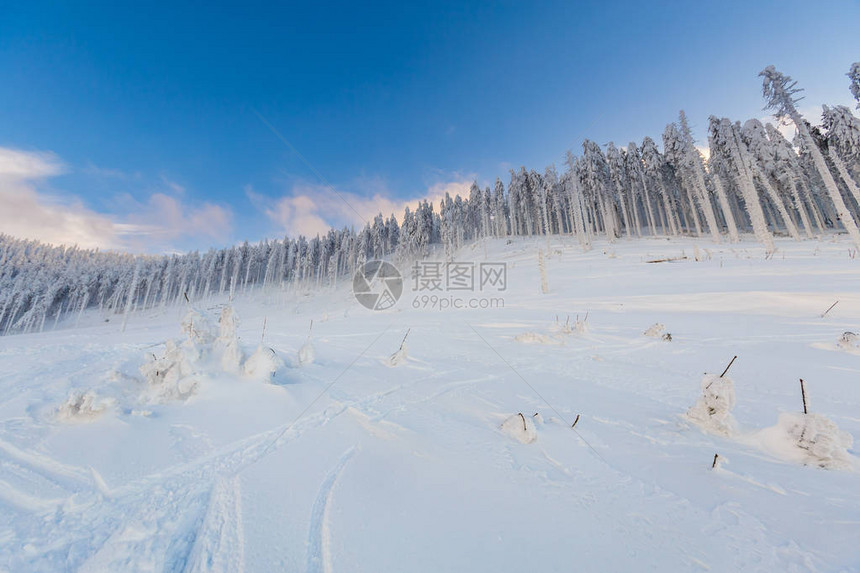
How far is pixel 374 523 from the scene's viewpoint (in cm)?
257

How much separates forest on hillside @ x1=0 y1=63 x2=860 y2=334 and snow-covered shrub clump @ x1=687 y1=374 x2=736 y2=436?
85.2 ft

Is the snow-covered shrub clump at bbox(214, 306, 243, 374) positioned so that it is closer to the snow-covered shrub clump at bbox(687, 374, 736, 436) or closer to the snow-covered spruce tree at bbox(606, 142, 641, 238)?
the snow-covered shrub clump at bbox(687, 374, 736, 436)

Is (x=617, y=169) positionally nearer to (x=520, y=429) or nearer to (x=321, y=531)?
(x=520, y=429)

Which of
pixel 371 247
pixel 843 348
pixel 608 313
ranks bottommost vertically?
pixel 843 348

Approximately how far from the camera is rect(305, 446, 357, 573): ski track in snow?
219cm

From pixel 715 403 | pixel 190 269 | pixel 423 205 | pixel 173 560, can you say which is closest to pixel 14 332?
pixel 190 269

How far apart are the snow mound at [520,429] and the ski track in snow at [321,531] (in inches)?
93.3

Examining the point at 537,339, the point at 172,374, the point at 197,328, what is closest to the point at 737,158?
the point at 537,339

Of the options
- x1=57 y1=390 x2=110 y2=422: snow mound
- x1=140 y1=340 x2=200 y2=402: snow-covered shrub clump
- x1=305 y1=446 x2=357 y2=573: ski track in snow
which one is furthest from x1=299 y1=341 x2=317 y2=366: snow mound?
x1=305 y1=446 x2=357 y2=573: ski track in snow

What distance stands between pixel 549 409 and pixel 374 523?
3.76 metres

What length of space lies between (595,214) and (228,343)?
214 feet

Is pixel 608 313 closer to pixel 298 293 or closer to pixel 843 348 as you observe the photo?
pixel 843 348

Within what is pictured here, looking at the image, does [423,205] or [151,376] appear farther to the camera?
[423,205]

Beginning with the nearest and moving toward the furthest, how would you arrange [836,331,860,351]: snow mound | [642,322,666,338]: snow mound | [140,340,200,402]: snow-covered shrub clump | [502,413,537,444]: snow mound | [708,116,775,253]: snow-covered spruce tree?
1. [502,413,537,444]: snow mound
2. [140,340,200,402]: snow-covered shrub clump
3. [836,331,860,351]: snow mound
4. [642,322,666,338]: snow mound
5. [708,116,775,253]: snow-covered spruce tree
